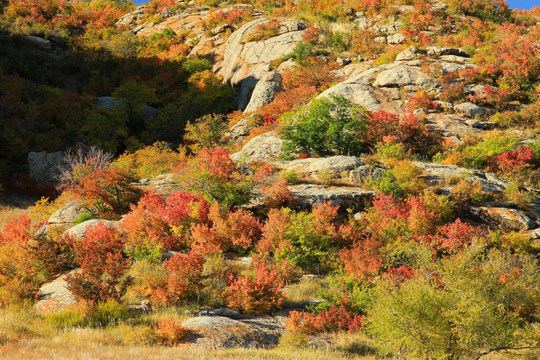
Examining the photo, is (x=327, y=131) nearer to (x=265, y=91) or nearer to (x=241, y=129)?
(x=241, y=129)

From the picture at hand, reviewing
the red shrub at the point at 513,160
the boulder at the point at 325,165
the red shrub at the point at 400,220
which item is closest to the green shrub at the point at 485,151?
the red shrub at the point at 513,160

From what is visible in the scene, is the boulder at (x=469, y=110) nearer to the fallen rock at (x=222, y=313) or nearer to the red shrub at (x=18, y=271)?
the fallen rock at (x=222, y=313)

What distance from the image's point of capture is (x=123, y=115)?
32844 mm

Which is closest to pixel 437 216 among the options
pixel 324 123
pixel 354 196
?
pixel 354 196

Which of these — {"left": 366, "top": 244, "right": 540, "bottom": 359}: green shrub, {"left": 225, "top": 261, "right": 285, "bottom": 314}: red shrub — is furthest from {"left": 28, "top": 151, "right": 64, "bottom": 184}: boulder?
{"left": 366, "top": 244, "right": 540, "bottom": 359}: green shrub

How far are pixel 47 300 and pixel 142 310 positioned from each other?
2719 mm

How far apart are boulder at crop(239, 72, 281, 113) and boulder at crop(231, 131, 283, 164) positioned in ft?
Answer: 26.7

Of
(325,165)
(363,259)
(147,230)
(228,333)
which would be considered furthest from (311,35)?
(228,333)

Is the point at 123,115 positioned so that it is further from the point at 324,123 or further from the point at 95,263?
the point at 95,263

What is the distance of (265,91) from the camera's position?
2997 cm

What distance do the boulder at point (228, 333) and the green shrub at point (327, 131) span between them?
12.2m

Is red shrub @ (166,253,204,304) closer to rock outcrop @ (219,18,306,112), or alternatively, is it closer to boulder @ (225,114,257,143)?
boulder @ (225,114,257,143)

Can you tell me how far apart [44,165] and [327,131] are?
21.6m

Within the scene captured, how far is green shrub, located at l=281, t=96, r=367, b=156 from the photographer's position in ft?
62.0
